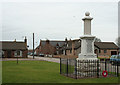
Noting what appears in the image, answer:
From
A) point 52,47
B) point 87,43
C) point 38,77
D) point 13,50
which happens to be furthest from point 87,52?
point 52,47

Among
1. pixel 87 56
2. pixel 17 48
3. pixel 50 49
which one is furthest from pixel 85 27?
pixel 50 49

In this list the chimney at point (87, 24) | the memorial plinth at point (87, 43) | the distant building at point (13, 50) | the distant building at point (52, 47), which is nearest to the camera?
the memorial plinth at point (87, 43)

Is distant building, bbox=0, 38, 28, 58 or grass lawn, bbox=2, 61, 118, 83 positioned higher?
distant building, bbox=0, 38, 28, 58

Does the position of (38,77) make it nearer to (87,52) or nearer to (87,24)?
(87,52)

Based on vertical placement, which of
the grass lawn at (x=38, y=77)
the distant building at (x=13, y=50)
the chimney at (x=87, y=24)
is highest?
the chimney at (x=87, y=24)

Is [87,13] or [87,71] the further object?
[87,13]

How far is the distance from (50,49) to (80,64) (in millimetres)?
62567

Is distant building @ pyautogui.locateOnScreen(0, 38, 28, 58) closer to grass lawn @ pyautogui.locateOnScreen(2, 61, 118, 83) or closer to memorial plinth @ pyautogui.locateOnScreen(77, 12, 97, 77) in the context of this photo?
grass lawn @ pyautogui.locateOnScreen(2, 61, 118, 83)

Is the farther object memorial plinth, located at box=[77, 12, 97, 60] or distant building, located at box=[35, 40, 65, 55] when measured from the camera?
distant building, located at box=[35, 40, 65, 55]

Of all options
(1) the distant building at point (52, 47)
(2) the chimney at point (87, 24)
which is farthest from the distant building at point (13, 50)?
(2) the chimney at point (87, 24)

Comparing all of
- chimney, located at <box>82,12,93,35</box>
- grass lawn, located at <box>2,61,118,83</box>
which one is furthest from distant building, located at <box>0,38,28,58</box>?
chimney, located at <box>82,12,93,35</box>

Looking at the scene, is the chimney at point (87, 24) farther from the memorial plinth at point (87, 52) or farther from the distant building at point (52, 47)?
the distant building at point (52, 47)

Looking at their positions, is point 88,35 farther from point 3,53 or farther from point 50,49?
point 50,49

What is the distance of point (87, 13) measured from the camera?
49.4 ft
